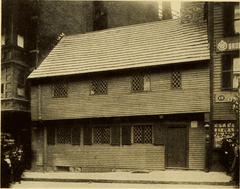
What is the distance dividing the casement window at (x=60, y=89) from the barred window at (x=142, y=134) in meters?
3.89

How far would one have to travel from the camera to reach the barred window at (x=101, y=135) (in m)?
19.1

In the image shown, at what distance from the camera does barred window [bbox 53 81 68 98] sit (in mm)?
20016

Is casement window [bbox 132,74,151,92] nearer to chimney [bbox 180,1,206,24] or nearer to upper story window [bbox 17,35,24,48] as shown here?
chimney [bbox 180,1,206,24]

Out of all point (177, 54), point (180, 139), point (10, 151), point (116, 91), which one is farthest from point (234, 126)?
point (10, 151)

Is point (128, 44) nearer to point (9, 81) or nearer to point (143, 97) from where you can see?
point (143, 97)

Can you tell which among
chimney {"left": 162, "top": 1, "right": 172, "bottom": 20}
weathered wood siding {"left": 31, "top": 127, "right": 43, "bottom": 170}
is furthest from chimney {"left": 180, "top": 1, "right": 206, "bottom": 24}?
chimney {"left": 162, "top": 1, "right": 172, "bottom": 20}

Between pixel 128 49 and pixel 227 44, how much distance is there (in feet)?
16.0

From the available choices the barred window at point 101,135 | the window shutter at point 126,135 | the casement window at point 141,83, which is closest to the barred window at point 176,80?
the casement window at point 141,83

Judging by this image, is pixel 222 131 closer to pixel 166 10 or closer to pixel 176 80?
pixel 176 80

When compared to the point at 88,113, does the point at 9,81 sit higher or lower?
higher

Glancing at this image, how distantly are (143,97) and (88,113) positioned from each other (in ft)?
9.04

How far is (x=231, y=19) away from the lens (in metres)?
16.2

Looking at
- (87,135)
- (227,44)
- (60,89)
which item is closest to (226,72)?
(227,44)

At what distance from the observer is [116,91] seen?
1884 centimetres
